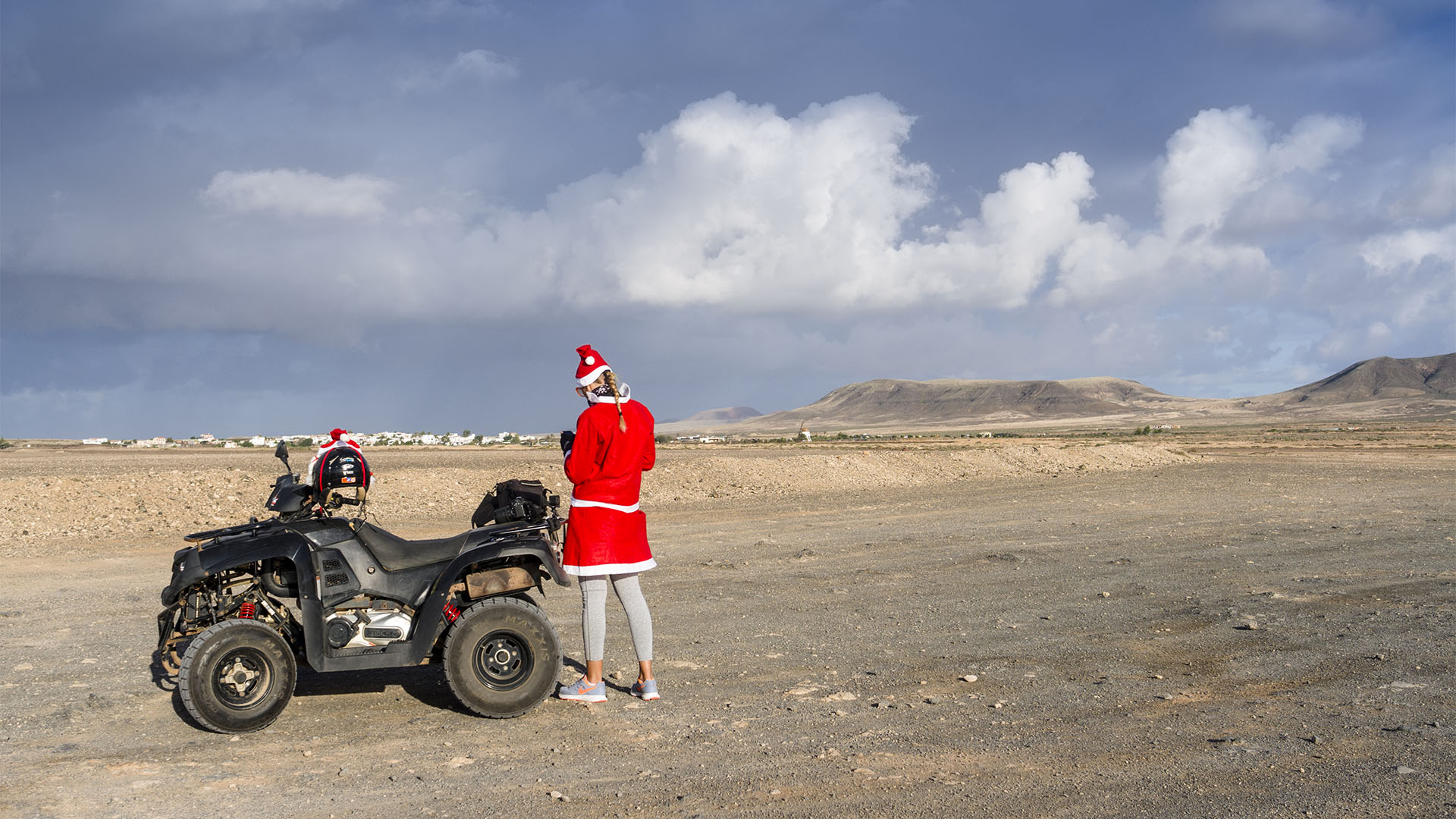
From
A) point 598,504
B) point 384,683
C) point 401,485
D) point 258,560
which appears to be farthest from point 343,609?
point 401,485

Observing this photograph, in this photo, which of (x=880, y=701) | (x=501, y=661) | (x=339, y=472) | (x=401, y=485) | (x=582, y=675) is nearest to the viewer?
(x=339, y=472)

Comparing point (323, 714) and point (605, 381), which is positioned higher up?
point (605, 381)

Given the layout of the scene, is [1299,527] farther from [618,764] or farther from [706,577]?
[618,764]

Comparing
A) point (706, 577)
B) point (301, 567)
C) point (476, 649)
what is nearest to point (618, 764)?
point (476, 649)

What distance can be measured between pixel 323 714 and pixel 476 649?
1.20 meters

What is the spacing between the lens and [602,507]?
6395mm

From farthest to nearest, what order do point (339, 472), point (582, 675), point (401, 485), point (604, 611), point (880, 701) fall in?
point (401, 485) → point (582, 675) → point (880, 701) → point (604, 611) → point (339, 472)

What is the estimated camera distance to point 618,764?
5375 mm

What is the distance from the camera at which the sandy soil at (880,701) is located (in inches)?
193

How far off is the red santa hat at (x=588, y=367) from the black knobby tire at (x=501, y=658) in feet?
5.24

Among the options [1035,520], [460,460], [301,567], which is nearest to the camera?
[301,567]

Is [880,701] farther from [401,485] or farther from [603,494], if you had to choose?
[401,485]

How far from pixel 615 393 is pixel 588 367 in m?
0.26

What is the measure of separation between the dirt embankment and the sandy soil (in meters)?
3.57
